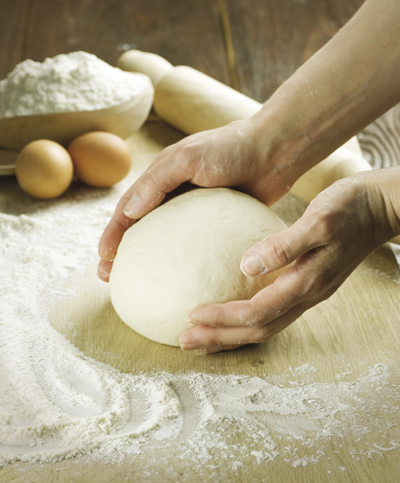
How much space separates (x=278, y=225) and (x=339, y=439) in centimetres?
54

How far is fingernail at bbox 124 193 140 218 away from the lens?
145cm

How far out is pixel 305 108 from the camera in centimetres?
152

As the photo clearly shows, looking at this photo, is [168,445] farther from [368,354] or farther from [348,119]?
[348,119]

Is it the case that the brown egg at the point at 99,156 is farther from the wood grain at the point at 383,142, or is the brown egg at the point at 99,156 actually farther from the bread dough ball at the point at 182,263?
the wood grain at the point at 383,142

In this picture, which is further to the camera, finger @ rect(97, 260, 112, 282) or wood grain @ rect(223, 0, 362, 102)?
wood grain @ rect(223, 0, 362, 102)

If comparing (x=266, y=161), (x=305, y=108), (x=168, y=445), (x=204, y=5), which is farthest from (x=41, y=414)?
(x=204, y=5)

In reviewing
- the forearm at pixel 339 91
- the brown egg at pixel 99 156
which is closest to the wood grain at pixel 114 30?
the brown egg at pixel 99 156

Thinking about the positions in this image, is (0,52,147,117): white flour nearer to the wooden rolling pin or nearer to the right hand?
the wooden rolling pin

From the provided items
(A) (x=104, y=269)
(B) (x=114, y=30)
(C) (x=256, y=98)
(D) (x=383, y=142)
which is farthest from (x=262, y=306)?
(B) (x=114, y=30)

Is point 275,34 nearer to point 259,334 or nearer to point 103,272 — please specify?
point 103,272

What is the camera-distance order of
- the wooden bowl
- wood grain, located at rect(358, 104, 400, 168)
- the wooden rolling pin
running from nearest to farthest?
the wooden rolling pin, the wooden bowl, wood grain, located at rect(358, 104, 400, 168)

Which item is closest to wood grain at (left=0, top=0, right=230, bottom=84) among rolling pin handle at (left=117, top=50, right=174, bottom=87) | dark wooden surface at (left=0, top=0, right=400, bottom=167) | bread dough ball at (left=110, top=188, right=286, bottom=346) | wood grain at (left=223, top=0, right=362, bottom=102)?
dark wooden surface at (left=0, top=0, right=400, bottom=167)

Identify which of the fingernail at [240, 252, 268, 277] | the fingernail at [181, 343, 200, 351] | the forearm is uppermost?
the forearm

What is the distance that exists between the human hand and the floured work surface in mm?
127
